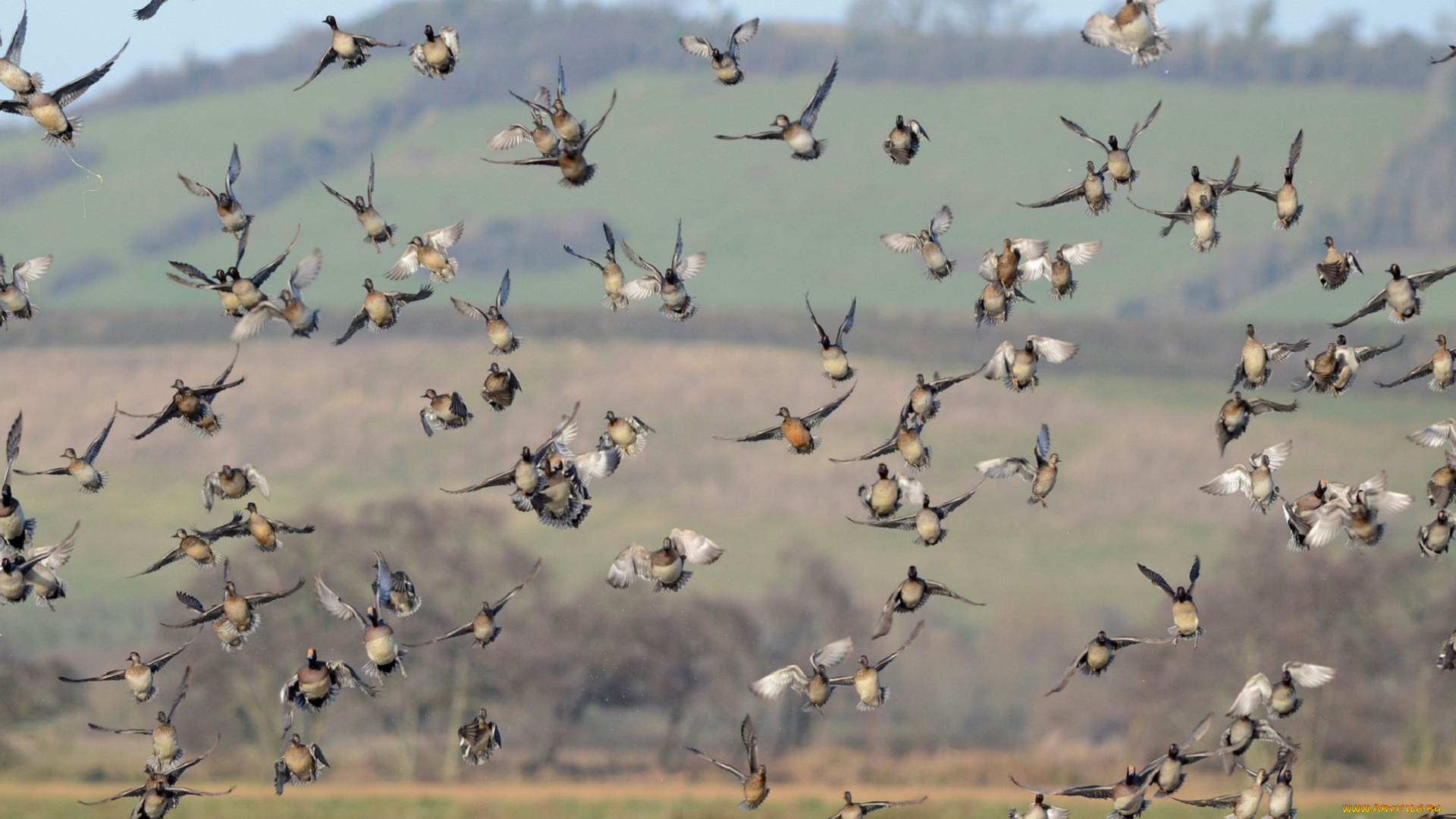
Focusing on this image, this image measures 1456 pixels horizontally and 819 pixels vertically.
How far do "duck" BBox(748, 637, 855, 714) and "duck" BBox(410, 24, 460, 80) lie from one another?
394 inches

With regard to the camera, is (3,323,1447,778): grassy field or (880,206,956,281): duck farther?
(3,323,1447,778): grassy field

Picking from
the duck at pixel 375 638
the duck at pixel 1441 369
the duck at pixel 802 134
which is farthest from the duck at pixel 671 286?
the duck at pixel 1441 369

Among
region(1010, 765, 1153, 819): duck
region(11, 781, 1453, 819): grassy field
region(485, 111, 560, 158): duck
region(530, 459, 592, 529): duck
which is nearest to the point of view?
region(1010, 765, 1153, 819): duck

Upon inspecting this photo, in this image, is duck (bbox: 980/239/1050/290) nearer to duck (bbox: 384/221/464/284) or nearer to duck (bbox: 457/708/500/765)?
duck (bbox: 384/221/464/284)

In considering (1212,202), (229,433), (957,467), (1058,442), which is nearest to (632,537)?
(957,467)

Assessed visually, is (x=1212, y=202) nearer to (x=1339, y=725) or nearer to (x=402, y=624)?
(x=1339, y=725)

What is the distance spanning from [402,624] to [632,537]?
57.4m

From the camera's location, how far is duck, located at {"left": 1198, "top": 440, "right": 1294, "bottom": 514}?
29.7m

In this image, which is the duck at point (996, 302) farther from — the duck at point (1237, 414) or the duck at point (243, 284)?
the duck at point (243, 284)

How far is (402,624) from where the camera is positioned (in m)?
99.2

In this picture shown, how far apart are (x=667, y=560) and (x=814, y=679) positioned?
9.85 feet

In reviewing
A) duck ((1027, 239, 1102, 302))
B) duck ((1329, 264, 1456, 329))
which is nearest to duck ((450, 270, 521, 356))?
duck ((1027, 239, 1102, 302))

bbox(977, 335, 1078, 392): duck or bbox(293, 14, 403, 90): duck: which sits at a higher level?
bbox(293, 14, 403, 90): duck

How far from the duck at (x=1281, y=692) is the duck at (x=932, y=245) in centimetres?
755
